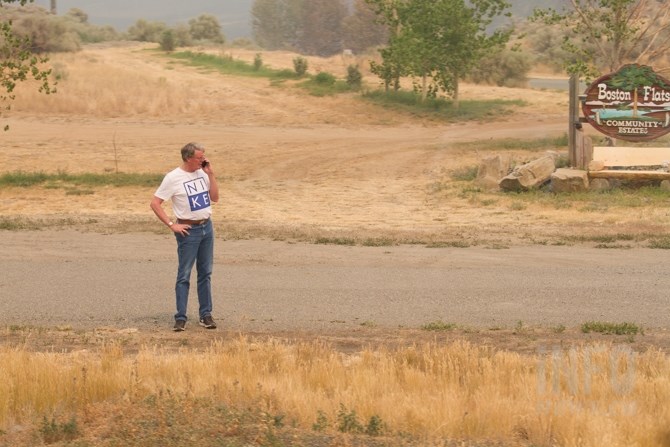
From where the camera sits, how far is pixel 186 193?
36.7ft

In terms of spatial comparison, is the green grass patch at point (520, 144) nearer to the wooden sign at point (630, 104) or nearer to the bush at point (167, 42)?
the wooden sign at point (630, 104)

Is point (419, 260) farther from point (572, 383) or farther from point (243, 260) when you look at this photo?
point (572, 383)

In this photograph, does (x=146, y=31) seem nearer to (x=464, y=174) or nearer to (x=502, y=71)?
(x=502, y=71)

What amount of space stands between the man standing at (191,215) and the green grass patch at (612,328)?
366 cm

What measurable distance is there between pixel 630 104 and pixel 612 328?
12.2 m

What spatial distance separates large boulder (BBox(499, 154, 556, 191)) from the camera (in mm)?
21922

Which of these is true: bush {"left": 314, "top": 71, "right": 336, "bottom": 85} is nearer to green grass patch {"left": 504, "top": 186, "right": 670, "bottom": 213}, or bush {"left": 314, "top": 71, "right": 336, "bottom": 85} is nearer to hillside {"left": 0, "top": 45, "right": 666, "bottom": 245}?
hillside {"left": 0, "top": 45, "right": 666, "bottom": 245}

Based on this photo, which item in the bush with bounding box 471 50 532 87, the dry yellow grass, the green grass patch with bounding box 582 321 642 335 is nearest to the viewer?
the dry yellow grass

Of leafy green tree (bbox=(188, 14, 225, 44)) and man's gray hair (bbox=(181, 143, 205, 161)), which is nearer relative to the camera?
man's gray hair (bbox=(181, 143, 205, 161))

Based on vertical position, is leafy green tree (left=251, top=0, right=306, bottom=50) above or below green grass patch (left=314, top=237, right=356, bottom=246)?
above

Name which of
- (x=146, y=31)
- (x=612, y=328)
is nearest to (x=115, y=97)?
(x=612, y=328)

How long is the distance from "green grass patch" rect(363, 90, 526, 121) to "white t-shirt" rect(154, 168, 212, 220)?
26.0m

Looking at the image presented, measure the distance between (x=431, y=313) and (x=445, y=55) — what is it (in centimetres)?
2528

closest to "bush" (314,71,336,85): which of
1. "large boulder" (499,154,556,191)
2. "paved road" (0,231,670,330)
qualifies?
"large boulder" (499,154,556,191)
